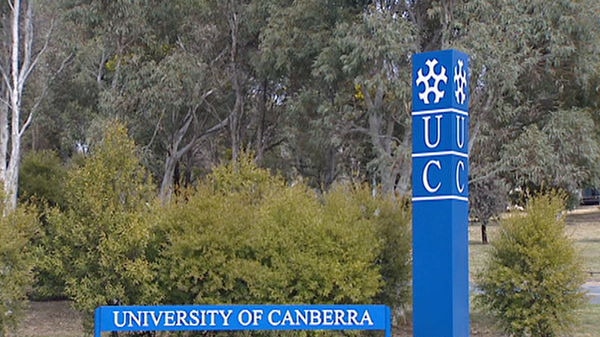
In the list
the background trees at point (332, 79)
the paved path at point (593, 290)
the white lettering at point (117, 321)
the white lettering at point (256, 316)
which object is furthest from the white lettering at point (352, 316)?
the paved path at point (593, 290)

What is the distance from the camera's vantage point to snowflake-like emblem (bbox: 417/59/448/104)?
11370mm

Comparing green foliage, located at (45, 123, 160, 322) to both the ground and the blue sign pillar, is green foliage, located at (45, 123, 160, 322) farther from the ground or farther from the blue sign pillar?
the blue sign pillar

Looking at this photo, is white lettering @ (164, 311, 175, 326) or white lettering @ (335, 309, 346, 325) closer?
white lettering @ (335, 309, 346, 325)

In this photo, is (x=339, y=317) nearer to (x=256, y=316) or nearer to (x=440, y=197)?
(x=256, y=316)

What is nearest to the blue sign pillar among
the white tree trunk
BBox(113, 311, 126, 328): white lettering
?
BBox(113, 311, 126, 328): white lettering

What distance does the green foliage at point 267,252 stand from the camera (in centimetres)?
1470

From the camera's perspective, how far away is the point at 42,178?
24406 millimetres

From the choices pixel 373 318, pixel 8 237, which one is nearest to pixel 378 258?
pixel 373 318

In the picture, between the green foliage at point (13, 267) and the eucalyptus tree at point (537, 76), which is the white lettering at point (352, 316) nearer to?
the green foliage at point (13, 267)

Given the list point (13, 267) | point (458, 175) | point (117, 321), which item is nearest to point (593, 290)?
point (458, 175)

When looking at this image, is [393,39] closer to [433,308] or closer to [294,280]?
[294,280]

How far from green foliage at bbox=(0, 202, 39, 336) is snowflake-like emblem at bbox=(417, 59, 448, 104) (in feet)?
24.2

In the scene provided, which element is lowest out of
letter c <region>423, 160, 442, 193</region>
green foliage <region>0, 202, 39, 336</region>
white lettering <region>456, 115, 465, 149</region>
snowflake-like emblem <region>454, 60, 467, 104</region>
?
green foliage <region>0, 202, 39, 336</region>

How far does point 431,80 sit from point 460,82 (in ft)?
1.26
